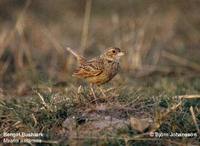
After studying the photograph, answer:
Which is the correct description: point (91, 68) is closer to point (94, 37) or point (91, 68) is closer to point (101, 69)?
point (101, 69)

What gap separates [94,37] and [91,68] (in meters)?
6.57

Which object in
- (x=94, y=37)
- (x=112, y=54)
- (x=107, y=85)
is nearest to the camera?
(x=112, y=54)

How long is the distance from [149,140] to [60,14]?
10.7 m

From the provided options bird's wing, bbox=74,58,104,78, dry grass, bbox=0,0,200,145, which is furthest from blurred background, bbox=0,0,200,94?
bird's wing, bbox=74,58,104,78

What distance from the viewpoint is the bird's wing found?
7.46 metres

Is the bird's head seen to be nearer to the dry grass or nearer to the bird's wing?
the bird's wing

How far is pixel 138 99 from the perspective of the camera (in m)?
7.21

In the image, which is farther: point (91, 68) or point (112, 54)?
point (112, 54)

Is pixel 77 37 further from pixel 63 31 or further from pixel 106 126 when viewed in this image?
pixel 106 126

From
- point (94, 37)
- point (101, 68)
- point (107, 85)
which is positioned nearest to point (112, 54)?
point (101, 68)

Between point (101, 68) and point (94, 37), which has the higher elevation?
point (94, 37)

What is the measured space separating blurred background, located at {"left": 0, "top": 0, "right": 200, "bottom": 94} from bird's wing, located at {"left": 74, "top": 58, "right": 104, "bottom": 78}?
22.2 inches

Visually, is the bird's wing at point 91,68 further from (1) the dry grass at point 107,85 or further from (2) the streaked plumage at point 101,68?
(1) the dry grass at point 107,85

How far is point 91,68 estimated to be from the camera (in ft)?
24.6
